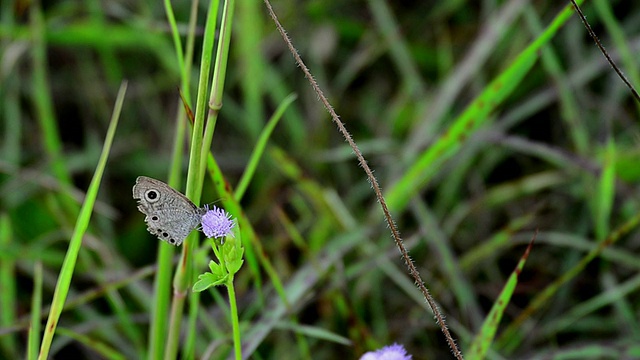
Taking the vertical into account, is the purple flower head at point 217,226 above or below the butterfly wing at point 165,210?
below

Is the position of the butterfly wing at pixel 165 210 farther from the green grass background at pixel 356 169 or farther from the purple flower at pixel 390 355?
the green grass background at pixel 356 169

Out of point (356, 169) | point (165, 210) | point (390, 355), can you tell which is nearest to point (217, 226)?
point (165, 210)

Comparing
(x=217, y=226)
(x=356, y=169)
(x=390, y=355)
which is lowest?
(x=390, y=355)

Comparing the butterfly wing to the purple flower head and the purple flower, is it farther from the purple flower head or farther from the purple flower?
the purple flower

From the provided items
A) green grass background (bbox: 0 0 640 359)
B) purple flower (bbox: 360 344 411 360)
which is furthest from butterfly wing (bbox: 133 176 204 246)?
green grass background (bbox: 0 0 640 359)

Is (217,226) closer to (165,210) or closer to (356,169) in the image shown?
(165,210)

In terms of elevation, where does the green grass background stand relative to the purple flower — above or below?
above

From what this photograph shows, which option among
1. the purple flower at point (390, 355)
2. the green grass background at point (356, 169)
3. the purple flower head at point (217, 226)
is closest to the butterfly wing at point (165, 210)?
the purple flower head at point (217, 226)

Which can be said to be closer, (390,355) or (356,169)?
(390,355)
